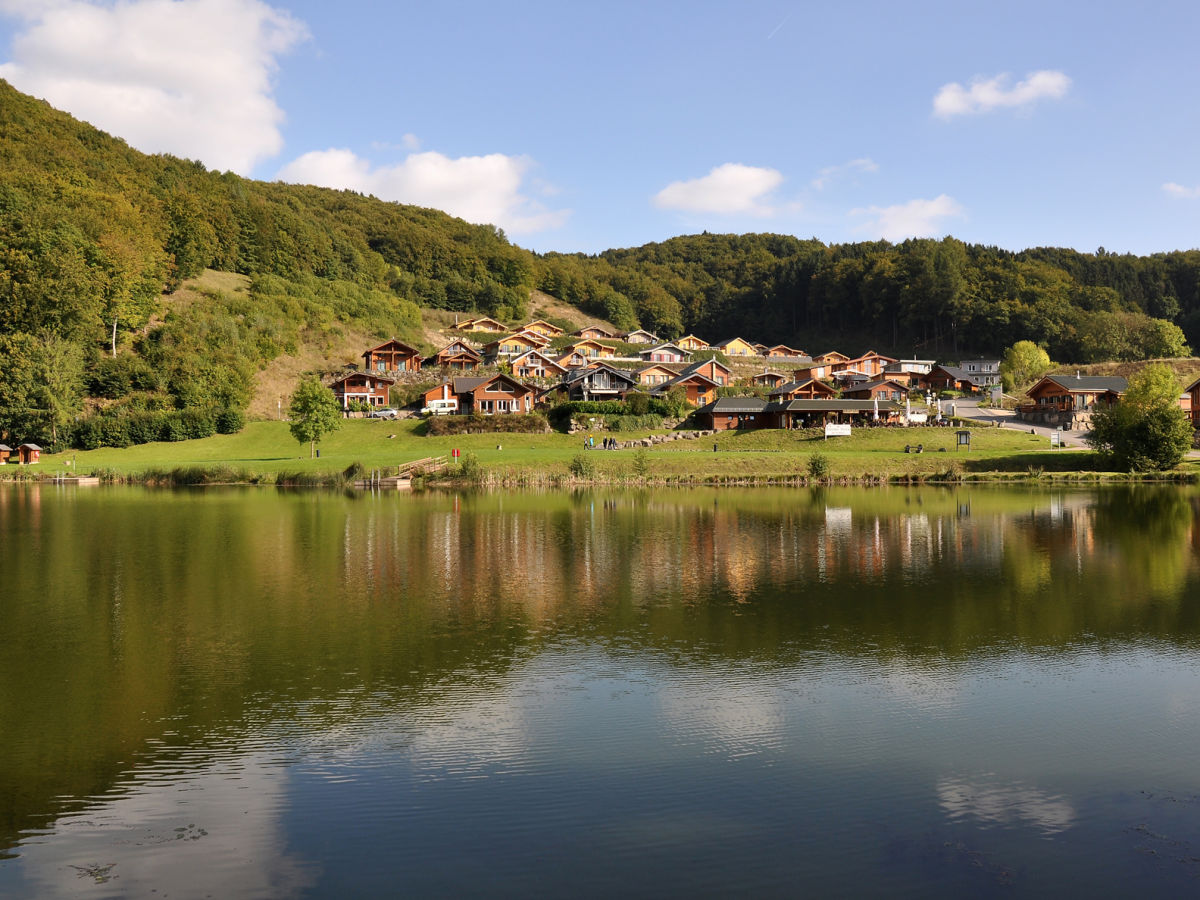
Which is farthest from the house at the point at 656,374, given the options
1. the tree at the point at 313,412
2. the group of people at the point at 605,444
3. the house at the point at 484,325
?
the house at the point at 484,325

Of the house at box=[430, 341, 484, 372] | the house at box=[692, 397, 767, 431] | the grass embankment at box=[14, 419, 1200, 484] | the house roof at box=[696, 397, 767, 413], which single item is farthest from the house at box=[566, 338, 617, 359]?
the grass embankment at box=[14, 419, 1200, 484]

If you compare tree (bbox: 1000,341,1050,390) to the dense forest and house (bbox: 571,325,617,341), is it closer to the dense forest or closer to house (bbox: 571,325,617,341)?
the dense forest

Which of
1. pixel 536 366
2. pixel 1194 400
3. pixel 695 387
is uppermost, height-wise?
pixel 536 366

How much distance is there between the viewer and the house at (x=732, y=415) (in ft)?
251

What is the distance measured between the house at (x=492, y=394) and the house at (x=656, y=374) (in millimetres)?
14614

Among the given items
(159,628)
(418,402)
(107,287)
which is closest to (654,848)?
(159,628)

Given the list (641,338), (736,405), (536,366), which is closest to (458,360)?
(536,366)

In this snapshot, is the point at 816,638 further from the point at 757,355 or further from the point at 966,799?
the point at 757,355

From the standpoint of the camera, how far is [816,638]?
16.4 meters

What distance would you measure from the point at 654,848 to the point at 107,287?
84.8 metres

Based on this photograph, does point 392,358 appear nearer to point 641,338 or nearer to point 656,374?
point 656,374

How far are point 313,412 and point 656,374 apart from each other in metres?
40.6

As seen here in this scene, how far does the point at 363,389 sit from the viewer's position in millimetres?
85500

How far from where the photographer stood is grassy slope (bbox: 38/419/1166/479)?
55375 mm
